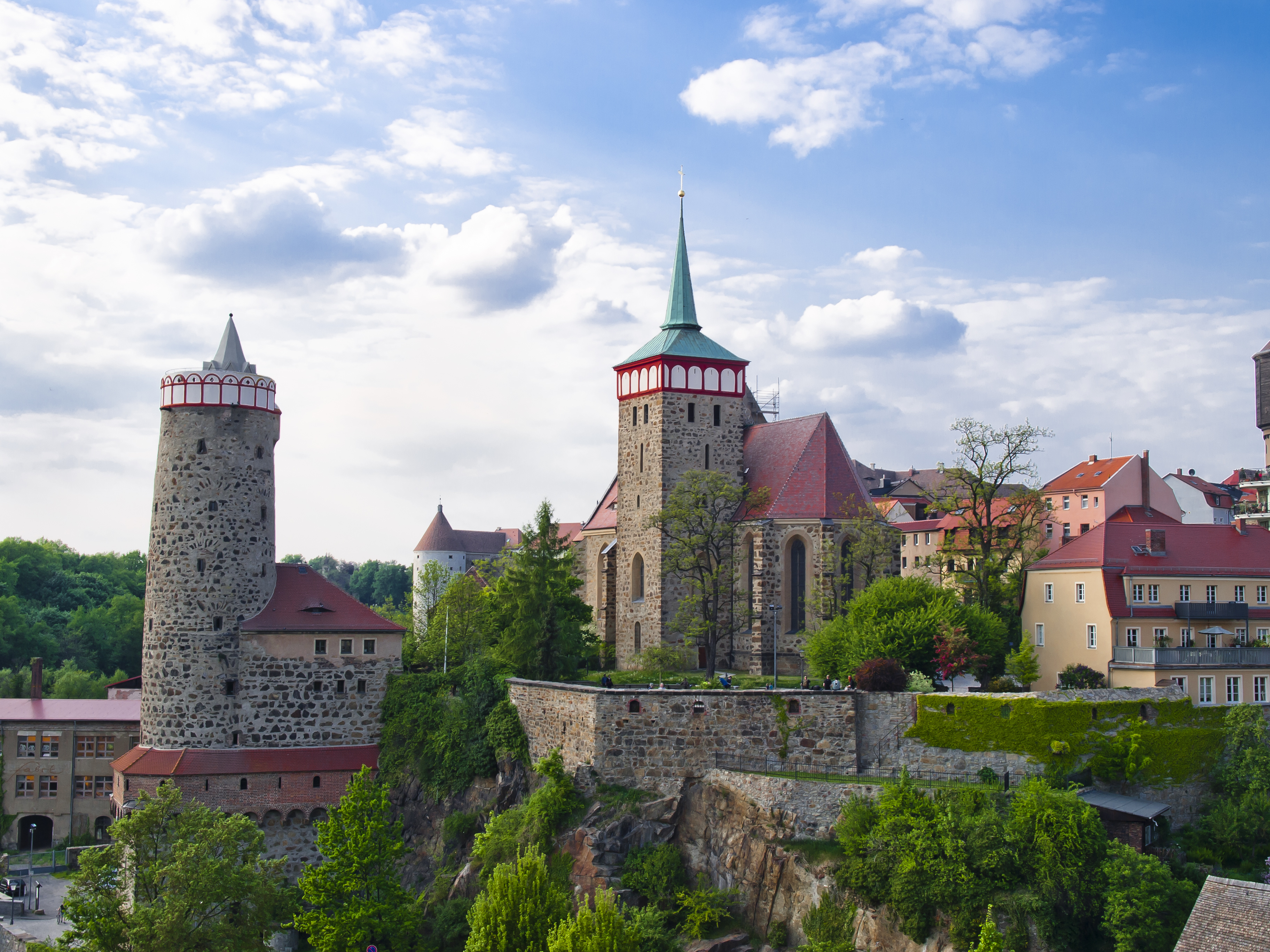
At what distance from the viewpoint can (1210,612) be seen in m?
43.0

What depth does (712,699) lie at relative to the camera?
38.8 meters

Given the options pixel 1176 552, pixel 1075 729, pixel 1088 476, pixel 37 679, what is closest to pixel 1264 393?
pixel 1088 476

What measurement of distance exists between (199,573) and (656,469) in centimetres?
2050

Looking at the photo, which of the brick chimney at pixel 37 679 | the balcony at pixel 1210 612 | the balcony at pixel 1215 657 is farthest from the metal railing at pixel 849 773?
the brick chimney at pixel 37 679

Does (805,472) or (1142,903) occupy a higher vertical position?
(805,472)

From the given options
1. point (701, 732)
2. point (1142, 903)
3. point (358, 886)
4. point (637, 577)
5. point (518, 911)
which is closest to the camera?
point (1142, 903)

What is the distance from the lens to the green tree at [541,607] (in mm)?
46344

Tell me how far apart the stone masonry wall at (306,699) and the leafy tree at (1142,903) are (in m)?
28.0

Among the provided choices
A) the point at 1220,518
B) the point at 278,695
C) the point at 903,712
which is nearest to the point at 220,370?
the point at 278,695

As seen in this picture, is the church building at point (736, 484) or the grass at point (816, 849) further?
the church building at point (736, 484)

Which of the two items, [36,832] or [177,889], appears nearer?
[177,889]

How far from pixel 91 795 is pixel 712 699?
3028 cm

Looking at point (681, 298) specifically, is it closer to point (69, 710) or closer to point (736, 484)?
point (736, 484)

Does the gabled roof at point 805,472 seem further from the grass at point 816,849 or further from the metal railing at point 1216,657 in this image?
the grass at point 816,849
